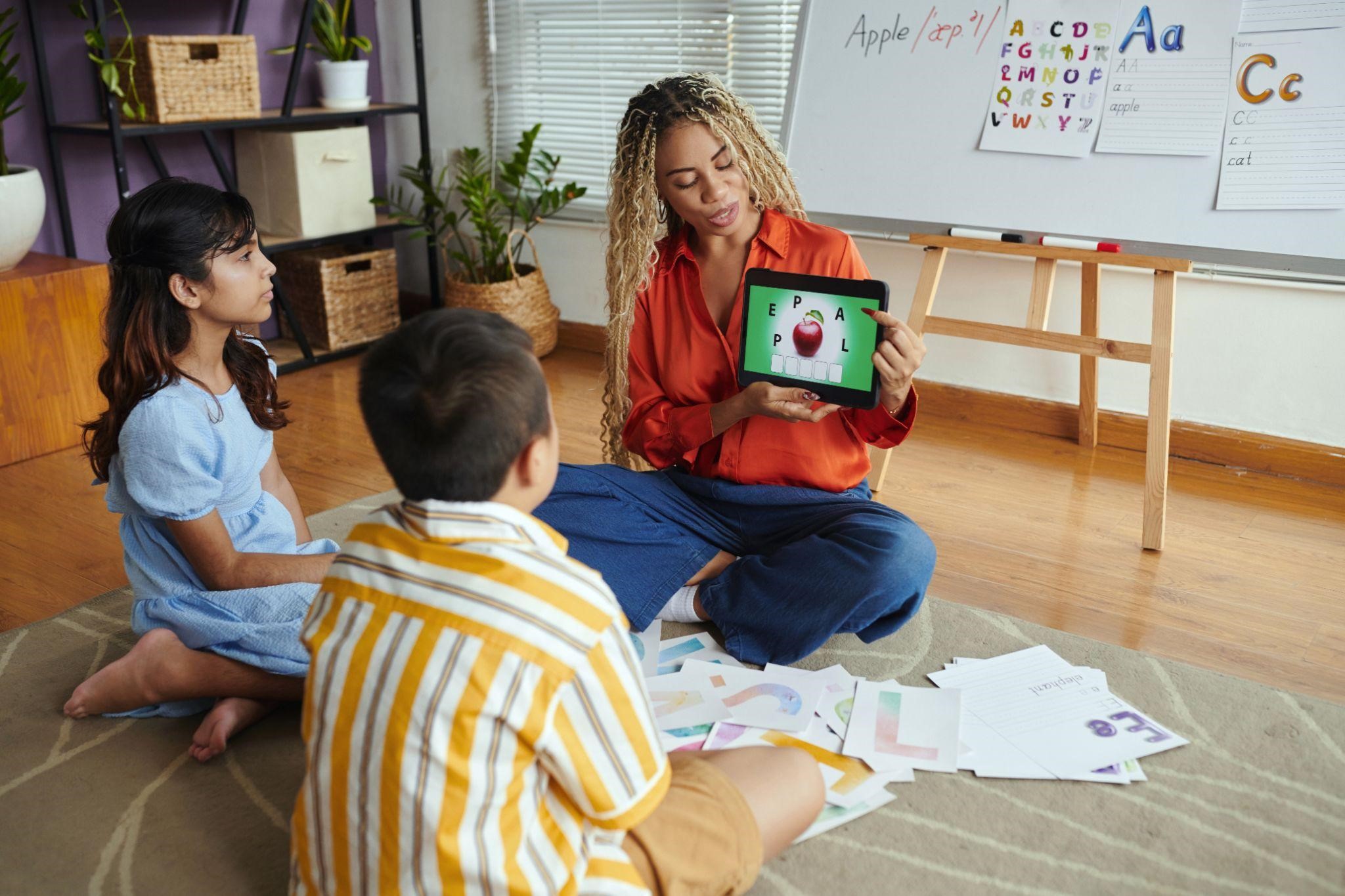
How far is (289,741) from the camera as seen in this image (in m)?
1.58

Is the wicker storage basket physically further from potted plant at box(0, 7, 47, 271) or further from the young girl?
the young girl

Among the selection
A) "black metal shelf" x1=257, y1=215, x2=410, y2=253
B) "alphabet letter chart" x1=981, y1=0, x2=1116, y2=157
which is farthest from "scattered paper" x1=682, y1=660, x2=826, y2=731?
"black metal shelf" x1=257, y1=215, x2=410, y2=253

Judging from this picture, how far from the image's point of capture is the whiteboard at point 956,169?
7.21 feet

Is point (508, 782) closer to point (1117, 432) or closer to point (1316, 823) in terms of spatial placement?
point (1316, 823)

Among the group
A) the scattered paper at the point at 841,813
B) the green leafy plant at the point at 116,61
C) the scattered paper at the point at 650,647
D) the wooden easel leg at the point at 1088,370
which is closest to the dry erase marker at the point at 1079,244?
the wooden easel leg at the point at 1088,370

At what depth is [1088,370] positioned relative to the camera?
105 inches

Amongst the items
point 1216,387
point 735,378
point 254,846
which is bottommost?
point 254,846

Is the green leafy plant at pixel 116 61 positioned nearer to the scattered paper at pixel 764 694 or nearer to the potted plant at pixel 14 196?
the potted plant at pixel 14 196

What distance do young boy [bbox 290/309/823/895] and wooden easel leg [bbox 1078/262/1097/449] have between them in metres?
1.84

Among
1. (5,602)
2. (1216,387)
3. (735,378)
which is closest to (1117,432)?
(1216,387)

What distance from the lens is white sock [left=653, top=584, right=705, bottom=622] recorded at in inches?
72.4

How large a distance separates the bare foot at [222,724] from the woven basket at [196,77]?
195cm

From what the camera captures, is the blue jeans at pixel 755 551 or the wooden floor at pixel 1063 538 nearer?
the blue jeans at pixel 755 551

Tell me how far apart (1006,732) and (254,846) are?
1025mm
